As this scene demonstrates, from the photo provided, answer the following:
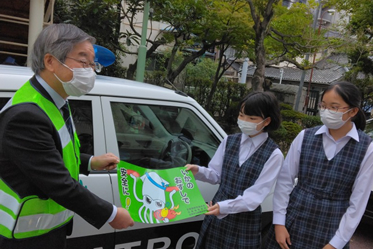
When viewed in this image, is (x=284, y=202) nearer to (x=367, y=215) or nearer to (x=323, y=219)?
(x=323, y=219)

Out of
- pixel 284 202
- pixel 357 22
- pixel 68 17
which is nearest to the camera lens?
pixel 284 202

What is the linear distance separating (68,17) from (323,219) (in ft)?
22.4

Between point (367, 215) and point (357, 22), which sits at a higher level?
point (357, 22)

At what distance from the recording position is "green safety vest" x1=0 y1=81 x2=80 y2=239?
4.01 ft

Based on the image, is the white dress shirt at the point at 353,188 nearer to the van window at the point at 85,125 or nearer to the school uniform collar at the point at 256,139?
the school uniform collar at the point at 256,139

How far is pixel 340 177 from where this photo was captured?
1.76 meters

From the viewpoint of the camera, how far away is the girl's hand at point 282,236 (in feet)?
6.16

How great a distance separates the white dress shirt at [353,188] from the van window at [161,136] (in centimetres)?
63

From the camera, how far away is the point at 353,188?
1775mm

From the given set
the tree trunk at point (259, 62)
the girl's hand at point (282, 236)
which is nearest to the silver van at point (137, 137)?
the girl's hand at point (282, 236)

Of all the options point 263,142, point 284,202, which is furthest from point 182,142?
point 284,202

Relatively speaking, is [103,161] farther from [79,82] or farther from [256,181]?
[256,181]

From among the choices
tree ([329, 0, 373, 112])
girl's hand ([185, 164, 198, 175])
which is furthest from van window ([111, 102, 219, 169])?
tree ([329, 0, 373, 112])

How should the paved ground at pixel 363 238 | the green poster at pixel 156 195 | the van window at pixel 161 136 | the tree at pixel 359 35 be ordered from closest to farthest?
the green poster at pixel 156 195 < the van window at pixel 161 136 < the paved ground at pixel 363 238 < the tree at pixel 359 35
